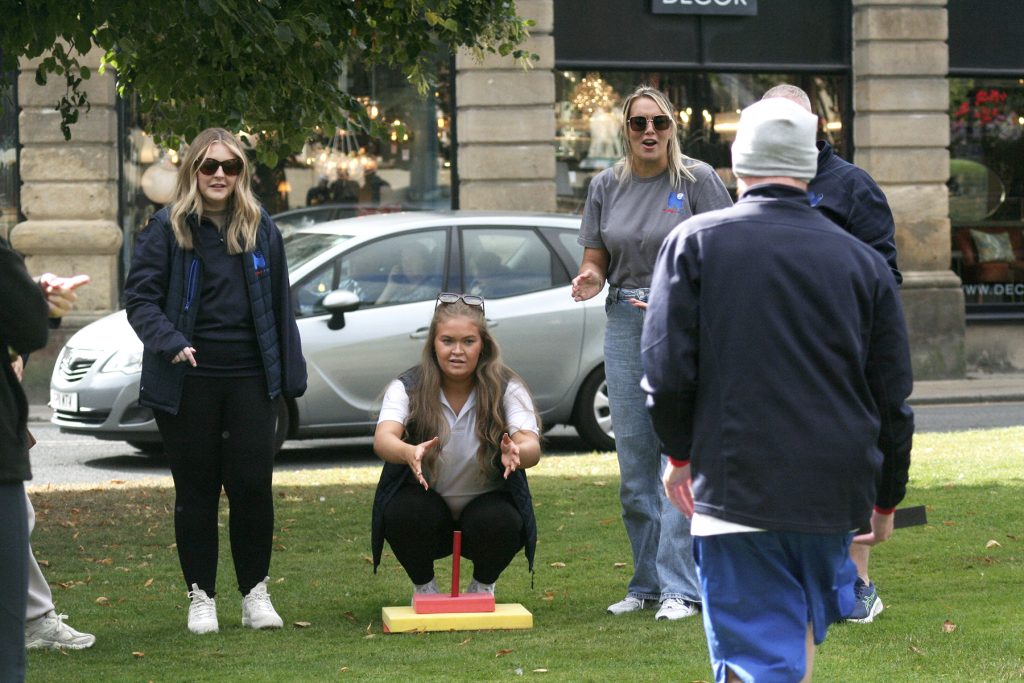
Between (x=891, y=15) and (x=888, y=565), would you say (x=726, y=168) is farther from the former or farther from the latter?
(x=888, y=565)

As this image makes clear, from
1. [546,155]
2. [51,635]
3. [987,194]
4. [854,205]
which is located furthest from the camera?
[987,194]

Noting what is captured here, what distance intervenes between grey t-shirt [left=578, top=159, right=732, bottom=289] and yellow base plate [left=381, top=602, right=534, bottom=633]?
139 centimetres

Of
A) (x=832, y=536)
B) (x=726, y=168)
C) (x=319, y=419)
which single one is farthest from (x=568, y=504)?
(x=726, y=168)

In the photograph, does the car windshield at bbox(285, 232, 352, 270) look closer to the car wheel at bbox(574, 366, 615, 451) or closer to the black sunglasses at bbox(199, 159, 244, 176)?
the car wheel at bbox(574, 366, 615, 451)

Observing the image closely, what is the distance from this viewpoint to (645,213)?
256 inches

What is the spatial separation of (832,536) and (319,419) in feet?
27.4

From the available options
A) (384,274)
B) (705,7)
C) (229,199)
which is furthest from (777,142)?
(705,7)

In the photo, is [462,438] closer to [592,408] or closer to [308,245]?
[592,408]

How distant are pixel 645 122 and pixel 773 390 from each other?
9.69ft

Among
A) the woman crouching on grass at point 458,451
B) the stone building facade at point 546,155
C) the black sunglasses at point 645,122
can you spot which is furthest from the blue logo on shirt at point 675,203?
the stone building facade at point 546,155

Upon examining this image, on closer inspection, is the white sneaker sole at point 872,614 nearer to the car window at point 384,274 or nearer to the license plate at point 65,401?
the car window at point 384,274

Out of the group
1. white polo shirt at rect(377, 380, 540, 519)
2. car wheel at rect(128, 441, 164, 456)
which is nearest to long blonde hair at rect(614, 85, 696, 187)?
white polo shirt at rect(377, 380, 540, 519)

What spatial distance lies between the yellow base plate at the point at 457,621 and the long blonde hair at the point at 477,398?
571mm

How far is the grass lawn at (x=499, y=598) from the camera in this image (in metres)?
5.68
